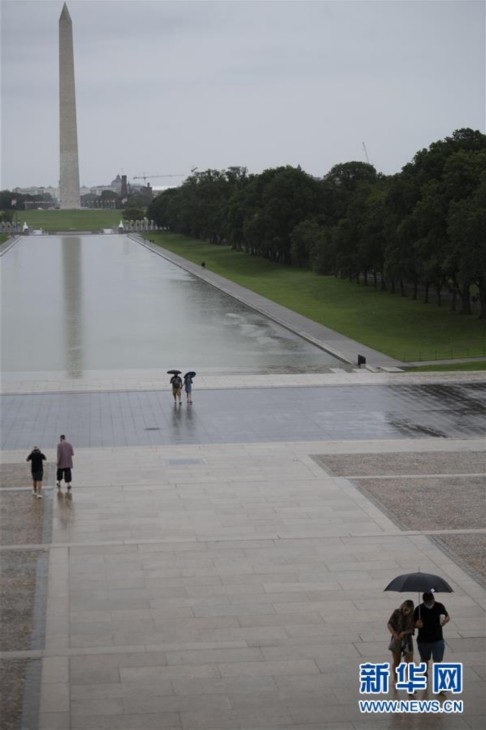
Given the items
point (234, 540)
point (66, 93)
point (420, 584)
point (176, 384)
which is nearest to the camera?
point (420, 584)

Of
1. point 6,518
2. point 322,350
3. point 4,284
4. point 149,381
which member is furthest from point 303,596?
point 4,284

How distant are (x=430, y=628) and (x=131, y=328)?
46524mm

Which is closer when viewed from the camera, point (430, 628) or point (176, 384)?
point (430, 628)

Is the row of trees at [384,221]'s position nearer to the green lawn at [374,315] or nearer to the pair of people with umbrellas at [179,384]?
the green lawn at [374,315]

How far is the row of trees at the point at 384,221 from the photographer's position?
58.3 meters

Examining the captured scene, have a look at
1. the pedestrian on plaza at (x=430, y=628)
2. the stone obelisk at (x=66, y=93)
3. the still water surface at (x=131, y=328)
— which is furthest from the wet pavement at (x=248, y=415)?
the stone obelisk at (x=66, y=93)

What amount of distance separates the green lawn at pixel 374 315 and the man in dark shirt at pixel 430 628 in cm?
3115

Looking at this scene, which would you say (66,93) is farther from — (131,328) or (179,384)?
(179,384)

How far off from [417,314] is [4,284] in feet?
115

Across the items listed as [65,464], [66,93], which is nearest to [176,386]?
[65,464]

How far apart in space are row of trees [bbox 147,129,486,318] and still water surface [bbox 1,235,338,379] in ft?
30.0

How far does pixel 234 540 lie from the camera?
19.9 meters

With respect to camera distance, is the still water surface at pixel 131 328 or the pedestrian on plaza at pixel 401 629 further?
the still water surface at pixel 131 328

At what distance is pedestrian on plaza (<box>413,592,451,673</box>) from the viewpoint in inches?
527
